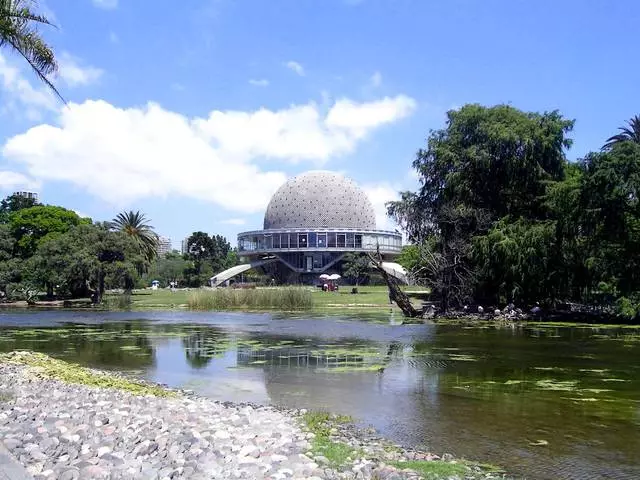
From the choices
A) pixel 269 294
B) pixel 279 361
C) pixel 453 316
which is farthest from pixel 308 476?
pixel 269 294

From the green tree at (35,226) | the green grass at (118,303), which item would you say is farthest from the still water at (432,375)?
the green tree at (35,226)

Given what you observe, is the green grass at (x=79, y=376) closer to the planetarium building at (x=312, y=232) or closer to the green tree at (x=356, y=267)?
the green tree at (x=356, y=267)

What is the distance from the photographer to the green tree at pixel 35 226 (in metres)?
76.9

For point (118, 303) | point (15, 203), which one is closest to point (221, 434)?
point (118, 303)

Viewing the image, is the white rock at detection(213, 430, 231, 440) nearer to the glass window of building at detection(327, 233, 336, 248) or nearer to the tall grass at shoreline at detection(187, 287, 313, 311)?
the tall grass at shoreline at detection(187, 287, 313, 311)

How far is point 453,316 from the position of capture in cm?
4319

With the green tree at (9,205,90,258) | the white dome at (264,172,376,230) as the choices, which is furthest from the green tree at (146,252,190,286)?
the green tree at (9,205,90,258)

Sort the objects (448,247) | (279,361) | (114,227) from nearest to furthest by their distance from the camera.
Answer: (279,361)
(448,247)
(114,227)

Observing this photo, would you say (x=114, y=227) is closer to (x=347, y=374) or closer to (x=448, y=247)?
(x=448, y=247)

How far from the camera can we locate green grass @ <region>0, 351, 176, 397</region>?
14.9 m

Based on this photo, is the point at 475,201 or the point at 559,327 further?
the point at 475,201

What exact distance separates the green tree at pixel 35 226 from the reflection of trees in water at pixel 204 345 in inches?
1956

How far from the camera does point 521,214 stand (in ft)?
A: 152

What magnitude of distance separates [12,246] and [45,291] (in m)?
7.57
